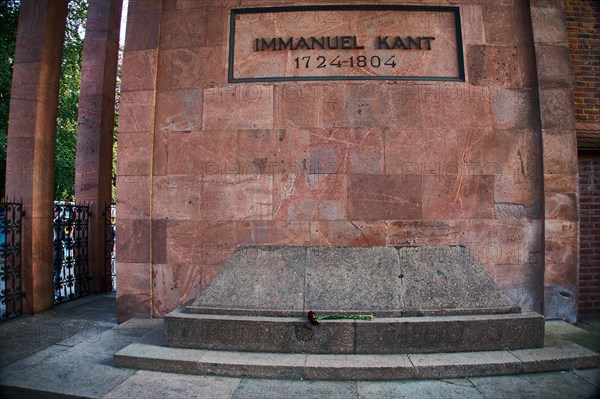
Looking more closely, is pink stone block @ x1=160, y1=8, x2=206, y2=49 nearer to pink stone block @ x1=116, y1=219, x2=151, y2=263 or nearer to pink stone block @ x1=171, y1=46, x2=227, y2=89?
pink stone block @ x1=171, y1=46, x2=227, y2=89

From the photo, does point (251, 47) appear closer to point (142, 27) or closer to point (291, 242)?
point (142, 27)

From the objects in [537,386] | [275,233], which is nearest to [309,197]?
[275,233]

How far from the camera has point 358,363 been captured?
360 centimetres

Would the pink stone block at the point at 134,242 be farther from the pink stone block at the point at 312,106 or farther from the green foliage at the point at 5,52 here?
the green foliage at the point at 5,52

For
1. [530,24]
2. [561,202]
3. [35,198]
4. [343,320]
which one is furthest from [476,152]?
[35,198]

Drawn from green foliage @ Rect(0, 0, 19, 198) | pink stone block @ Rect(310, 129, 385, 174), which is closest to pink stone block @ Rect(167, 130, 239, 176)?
pink stone block @ Rect(310, 129, 385, 174)

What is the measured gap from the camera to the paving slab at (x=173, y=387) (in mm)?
3283

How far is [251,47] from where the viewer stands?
595 cm

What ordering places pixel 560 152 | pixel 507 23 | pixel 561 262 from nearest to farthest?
pixel 561 262 < pixel 560 152 < pixel 507 23

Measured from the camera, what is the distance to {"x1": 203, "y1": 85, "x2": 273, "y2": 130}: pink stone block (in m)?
5.78

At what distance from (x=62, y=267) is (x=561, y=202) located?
9454 millimetres

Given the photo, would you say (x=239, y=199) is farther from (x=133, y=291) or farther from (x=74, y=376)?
(x=74, y=376)

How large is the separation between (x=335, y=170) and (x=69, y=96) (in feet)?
50.1

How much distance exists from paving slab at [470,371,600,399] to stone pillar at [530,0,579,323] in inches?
87.7
